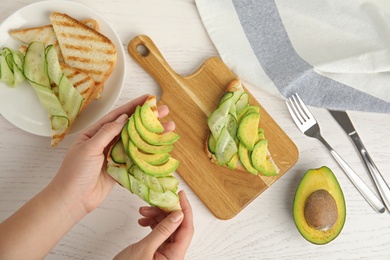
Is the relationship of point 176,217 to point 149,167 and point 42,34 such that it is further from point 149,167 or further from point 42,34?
point 42,34

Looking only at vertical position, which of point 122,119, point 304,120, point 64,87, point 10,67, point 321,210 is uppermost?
point 10,67

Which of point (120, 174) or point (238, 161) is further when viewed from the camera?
point (238, 161)

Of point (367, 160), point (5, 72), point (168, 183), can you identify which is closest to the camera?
point (168, 183)

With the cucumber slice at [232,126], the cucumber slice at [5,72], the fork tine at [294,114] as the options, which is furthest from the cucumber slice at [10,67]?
the fork tine at [294,114]

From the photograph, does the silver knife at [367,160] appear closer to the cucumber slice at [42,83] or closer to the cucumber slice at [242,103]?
the cucumber slice at [242,103]

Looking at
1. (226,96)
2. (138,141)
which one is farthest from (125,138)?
(226,96)

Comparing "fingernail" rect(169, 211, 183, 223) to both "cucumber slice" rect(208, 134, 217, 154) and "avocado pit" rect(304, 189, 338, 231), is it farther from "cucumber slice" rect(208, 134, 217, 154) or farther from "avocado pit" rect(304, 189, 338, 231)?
"avocado pit" rect(304, 189, 338, 231)

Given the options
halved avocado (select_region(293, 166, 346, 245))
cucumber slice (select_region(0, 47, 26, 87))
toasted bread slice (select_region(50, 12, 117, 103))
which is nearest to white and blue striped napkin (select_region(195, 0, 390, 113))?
halved avocado (select_region(293, 166, 346, 245))
